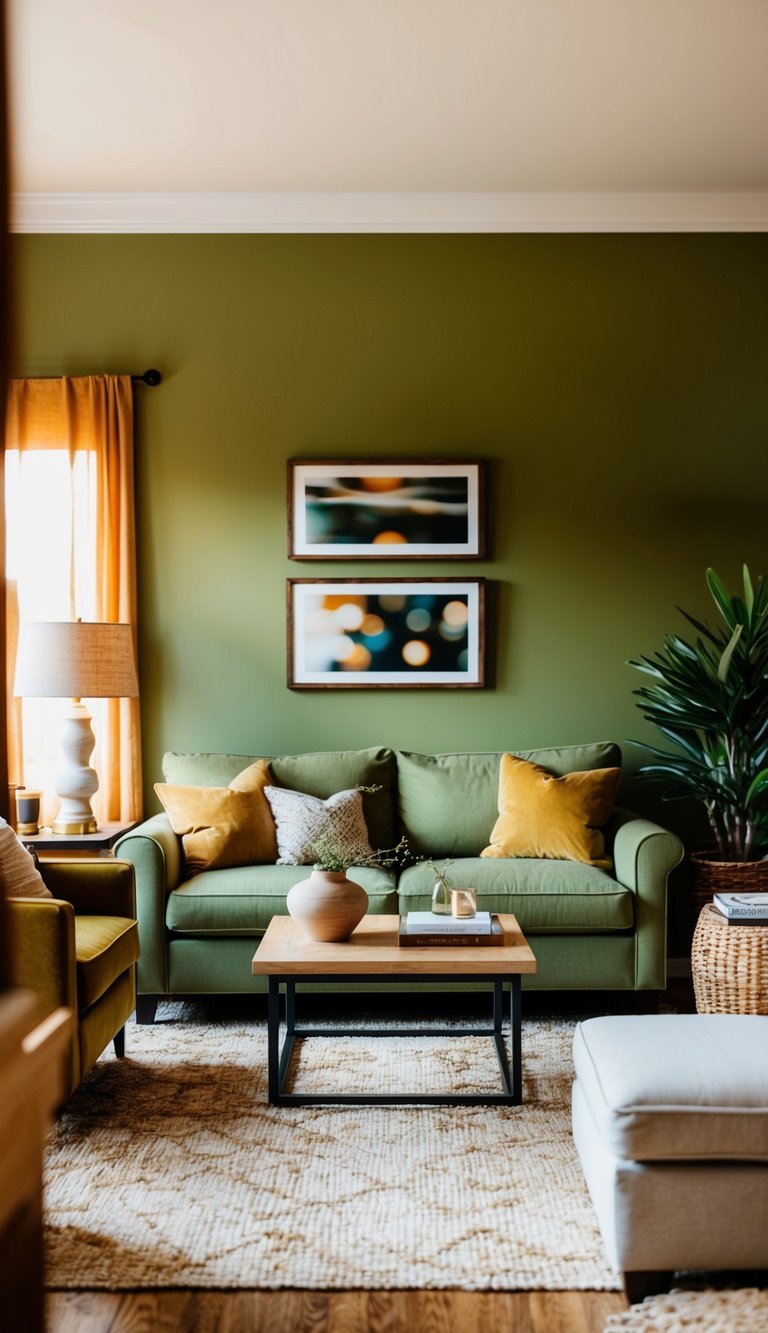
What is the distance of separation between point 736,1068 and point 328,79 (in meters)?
3.31

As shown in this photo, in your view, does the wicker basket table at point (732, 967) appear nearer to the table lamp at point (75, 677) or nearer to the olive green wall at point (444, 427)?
the olive green wall at point (444, 427)

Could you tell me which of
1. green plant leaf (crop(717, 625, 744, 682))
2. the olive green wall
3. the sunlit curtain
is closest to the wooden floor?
green plant leaf (crop(717, 625, 744, 682))

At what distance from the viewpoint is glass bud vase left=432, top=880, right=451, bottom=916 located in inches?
131

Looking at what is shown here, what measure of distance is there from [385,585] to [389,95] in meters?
1.90

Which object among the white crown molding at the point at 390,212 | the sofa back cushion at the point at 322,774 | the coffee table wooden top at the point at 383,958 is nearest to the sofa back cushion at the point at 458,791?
the sofa back cushion at the point at 322,774

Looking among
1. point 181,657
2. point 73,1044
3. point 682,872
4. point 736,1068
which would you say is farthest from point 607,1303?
point 181,657

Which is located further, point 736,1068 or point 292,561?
point 292,561

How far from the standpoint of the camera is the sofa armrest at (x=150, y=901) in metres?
3.68

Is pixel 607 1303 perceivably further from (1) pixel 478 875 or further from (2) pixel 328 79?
(2) pixel 328 79

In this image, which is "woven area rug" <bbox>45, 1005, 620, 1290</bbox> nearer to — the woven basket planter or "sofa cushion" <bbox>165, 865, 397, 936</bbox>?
"sofa cushion" <bbox>165, 865, 397, 936</bbox>

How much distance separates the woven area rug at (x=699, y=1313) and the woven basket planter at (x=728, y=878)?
76.9 inches

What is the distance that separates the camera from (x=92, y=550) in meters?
4.63

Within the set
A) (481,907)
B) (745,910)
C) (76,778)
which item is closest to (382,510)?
(76,778)

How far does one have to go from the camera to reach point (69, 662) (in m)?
4.04
